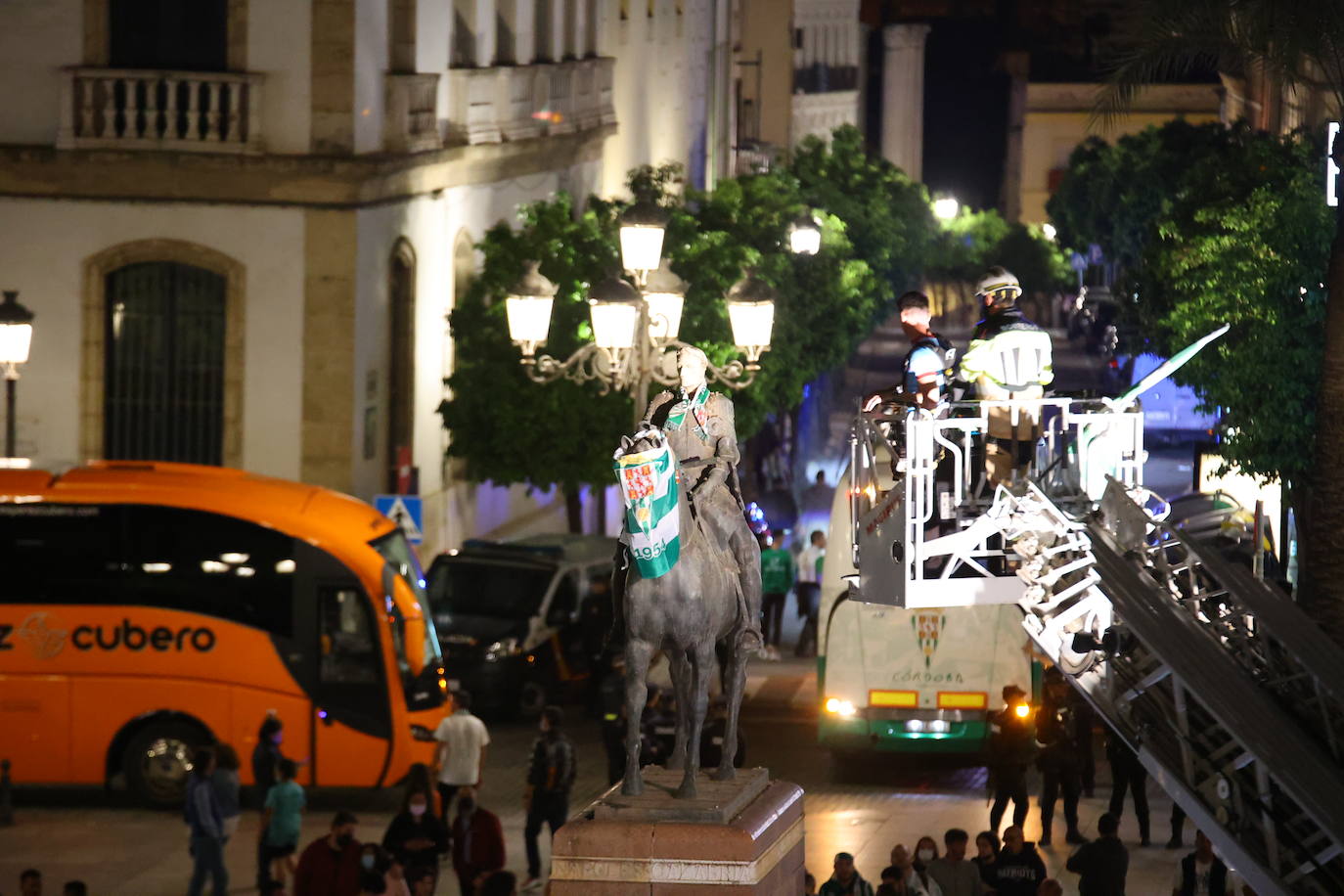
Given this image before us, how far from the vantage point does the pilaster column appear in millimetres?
105188

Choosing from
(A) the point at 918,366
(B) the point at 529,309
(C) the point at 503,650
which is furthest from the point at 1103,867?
(C) the point at 503,650

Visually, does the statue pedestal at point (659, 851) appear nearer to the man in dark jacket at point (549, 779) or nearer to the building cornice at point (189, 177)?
the man in dark jacket at point (549, 779)

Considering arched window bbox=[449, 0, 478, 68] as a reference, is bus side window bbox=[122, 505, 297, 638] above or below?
below

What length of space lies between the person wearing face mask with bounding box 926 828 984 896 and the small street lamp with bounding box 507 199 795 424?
4.09m

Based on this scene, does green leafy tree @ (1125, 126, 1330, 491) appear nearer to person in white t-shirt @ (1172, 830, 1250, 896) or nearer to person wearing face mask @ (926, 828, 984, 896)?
person in white t-shirt @ (1172, 830, 1250, 896)

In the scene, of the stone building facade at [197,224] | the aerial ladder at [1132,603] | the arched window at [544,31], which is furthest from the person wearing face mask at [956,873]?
the arched window at [544,31]

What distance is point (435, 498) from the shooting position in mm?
36031

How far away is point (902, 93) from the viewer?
4149 inches

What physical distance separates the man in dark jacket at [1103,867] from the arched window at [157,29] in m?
16.8

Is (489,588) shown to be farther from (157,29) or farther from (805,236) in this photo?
(805,236)

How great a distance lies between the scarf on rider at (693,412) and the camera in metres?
14.3

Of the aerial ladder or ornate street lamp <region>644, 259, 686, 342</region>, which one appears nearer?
the aerial ladder

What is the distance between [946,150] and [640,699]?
97.2m

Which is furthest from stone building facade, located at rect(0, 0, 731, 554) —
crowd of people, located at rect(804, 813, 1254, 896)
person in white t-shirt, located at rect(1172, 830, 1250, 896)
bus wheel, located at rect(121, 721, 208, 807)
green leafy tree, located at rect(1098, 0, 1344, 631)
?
person in white t-shirt, located at rect(1172, 830, 1250, 896)
